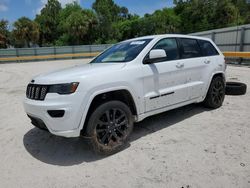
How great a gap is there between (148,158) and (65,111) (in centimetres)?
141

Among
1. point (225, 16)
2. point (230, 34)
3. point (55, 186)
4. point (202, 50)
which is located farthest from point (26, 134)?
point (225, 16)

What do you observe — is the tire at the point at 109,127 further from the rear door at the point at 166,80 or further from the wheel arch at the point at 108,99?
the rear door at the point at 166,80

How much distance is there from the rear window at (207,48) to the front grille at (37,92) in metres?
3.56

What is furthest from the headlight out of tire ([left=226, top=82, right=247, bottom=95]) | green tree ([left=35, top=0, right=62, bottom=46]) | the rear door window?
green tree ([left=35, top=0, right=62, bottom=46])

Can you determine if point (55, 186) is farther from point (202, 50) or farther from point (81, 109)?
point (202, 50)

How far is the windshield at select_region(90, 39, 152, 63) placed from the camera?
4288 mm

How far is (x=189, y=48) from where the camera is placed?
511cm

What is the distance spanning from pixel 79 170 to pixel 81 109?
0.86m

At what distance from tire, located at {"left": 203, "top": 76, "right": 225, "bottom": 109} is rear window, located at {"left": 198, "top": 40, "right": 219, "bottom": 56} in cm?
59

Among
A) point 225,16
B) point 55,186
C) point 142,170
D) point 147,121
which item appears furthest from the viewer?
point 225,16

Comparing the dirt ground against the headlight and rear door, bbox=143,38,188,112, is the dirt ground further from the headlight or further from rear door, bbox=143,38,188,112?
the headlight

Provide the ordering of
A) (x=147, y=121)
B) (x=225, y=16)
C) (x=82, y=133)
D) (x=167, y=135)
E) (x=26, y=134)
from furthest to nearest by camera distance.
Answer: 1. (x=225, y=16)
2. (x=147, y=121)
3. (x=26, y=134)
4. (x=167, y=135)
5. (x=82, y=133)

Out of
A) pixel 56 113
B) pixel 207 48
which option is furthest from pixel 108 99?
pixel 207 48

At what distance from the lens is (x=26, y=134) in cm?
484
